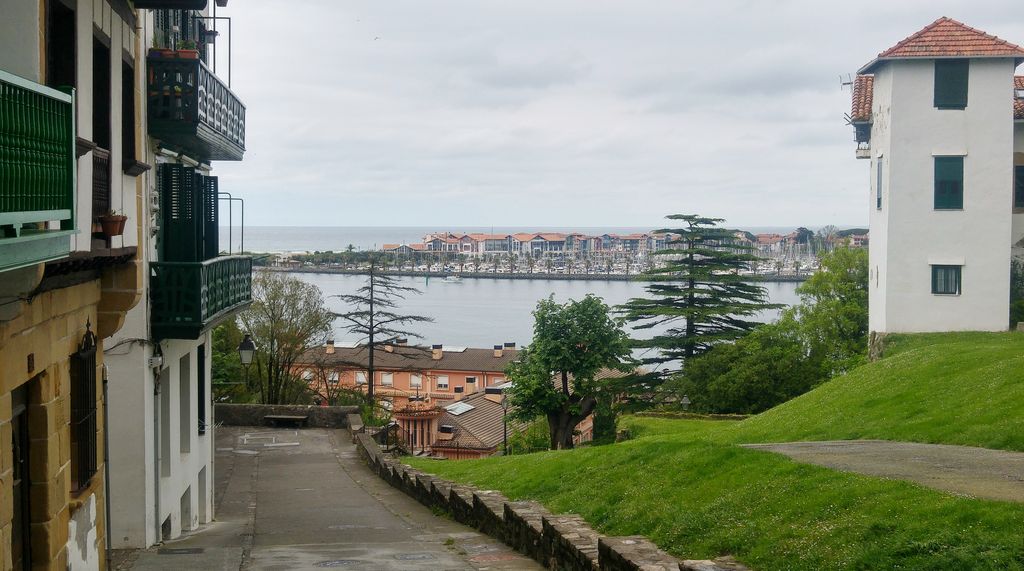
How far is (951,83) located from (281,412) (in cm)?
2218

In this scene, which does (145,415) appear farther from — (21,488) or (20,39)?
(20,39)

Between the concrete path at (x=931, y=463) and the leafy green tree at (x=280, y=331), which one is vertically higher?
the concrete path at (x=931, y=463)

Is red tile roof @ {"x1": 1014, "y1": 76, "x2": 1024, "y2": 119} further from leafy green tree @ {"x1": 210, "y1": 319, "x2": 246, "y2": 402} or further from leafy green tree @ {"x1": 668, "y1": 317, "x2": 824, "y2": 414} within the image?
leafy green tree @ {"x1": 210, "y1": 319, "x2": 246, "y2": 402}

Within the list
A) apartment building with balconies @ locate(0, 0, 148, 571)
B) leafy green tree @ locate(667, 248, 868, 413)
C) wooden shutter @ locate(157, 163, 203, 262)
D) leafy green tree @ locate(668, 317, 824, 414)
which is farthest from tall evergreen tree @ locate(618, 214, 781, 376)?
apartment building with balconies @ locate(0, 0, 148, 571)

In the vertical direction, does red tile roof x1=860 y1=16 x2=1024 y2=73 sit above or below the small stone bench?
above

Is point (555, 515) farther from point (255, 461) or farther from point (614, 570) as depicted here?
point (255, 461)

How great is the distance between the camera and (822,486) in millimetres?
10375

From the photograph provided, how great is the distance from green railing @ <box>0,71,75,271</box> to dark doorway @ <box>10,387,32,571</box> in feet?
5.29

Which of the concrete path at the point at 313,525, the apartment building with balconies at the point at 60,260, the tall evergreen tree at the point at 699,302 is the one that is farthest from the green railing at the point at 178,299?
the tall evergreen tree at the point at 699,302

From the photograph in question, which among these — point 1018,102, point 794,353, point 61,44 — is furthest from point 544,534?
point 794,353

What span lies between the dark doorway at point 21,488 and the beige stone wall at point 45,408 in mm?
44

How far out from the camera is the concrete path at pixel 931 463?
9820mm

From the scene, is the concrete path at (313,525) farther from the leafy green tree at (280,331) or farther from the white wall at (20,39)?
the leafy green tree at (280,331)

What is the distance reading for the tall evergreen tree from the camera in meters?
49.9
